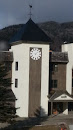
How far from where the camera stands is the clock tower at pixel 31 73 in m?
52.0

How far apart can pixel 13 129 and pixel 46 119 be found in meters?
8.74

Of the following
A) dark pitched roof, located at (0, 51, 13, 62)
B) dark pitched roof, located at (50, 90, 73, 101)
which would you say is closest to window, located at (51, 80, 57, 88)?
dark pitched roof, located at (50, 90, 73, 101)

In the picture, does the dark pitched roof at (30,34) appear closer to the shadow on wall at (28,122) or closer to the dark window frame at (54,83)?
the dark window frame at (54,83)

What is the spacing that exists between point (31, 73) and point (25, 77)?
99 centimetres

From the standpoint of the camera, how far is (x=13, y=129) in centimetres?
4281

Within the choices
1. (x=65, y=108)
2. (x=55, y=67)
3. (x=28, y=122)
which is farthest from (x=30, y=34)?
(x=28, y=122)

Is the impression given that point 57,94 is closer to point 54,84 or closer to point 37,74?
point 54,84

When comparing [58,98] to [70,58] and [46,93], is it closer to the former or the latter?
[46,93]

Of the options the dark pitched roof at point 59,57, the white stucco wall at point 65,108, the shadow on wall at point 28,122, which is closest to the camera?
the shadow on wall at point 28,122

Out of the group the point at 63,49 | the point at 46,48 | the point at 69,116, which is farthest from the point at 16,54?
the point at 69,116

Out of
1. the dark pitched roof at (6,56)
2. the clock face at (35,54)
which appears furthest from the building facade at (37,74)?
the dark pitched roof at (6,56)

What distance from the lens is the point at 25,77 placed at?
5212cm

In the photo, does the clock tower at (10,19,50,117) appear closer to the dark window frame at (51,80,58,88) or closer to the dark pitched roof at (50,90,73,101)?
the dark pitched roof at (50,90,73,101)

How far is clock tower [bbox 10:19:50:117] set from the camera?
171 ft
